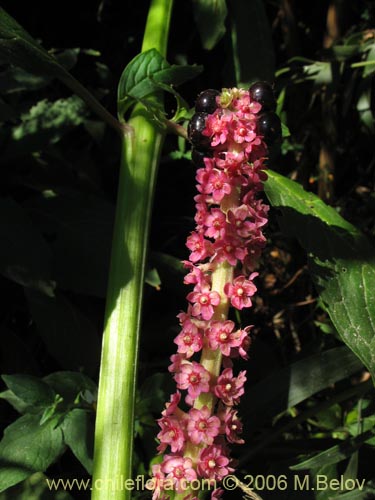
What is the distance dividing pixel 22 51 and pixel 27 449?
2.46 ft

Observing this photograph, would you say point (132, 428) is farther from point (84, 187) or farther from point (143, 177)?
point (84, 187)

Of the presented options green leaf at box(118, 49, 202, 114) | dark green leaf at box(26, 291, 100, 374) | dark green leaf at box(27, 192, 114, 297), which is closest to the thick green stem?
green leaf at box(118, 49, 202, 114)

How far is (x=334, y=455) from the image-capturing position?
1286 mm

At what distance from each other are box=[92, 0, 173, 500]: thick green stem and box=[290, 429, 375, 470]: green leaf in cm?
34

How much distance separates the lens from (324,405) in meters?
1.43


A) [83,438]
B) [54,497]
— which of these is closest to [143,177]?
[83,438]

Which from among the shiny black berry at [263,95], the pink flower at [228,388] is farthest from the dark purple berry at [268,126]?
the pink flower at [228,388]

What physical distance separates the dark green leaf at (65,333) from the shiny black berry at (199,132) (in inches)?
22.9

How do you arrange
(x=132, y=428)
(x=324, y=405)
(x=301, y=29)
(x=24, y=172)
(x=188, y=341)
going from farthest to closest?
(x=301, y=29)
(x=24, y=172)
(x=324, y=405)
(x=132, y=428)
(x=188, y=341)

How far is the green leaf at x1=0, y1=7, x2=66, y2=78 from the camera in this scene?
1232mm

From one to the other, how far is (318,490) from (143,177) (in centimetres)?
72

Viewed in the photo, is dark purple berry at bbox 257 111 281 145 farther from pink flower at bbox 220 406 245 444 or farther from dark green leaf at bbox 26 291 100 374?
dark green leaf at bbox 26 291 100 374

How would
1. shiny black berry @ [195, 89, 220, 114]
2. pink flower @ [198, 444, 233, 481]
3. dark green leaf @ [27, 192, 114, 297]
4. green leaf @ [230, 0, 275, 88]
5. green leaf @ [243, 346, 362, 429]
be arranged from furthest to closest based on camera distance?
1. green leaf @ [230, 0, 275, 88]
2. dark green leaf @ [27, 192, 114, 297]
3. green leaf @ [243, 346, 362, 429]
4. shiny black berry @ [195, 89, 220, 114]
5. pink flower @ [198, 444, 233, 481]

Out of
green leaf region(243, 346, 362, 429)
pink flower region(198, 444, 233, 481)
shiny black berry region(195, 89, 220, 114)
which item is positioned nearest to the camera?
pink flower region(198, 444, 233, 481)
